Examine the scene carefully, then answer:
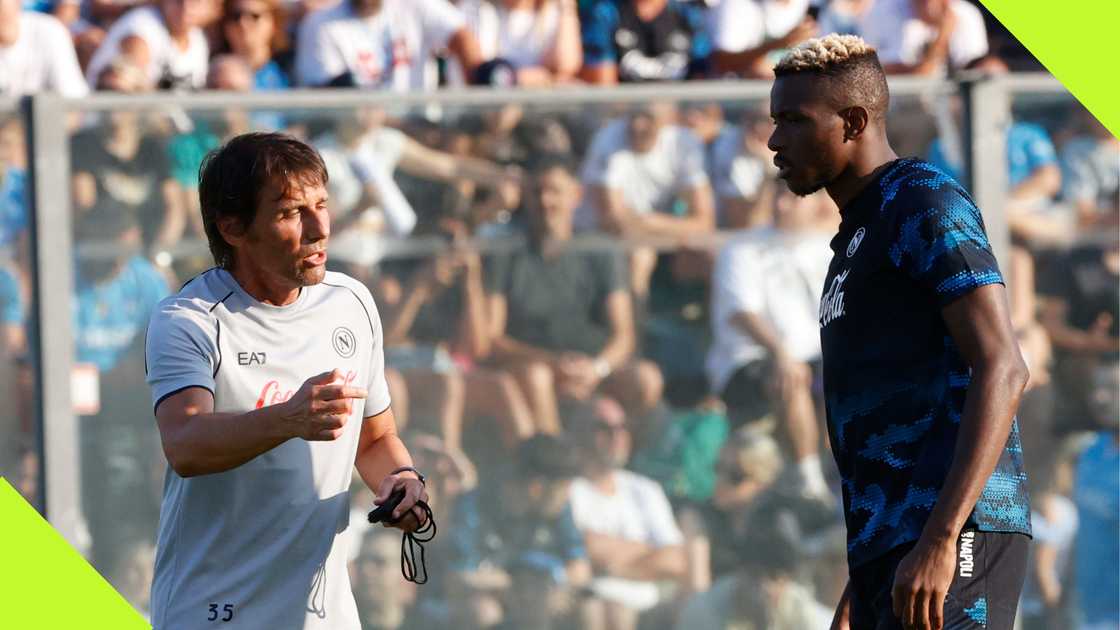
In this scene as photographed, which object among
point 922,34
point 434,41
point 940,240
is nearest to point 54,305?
point 434,41

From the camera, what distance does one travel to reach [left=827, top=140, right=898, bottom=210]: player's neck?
3.40 metres

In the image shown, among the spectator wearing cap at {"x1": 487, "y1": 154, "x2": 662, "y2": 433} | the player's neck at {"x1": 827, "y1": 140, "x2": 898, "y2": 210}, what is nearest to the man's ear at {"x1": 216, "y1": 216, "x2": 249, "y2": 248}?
the player's neck at {"x1": 827, "y1": 140, "x2": 898, "y2": 210}

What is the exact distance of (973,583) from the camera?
3213mm

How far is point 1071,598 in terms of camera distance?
22.0 ft

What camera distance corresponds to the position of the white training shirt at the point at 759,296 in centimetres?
664

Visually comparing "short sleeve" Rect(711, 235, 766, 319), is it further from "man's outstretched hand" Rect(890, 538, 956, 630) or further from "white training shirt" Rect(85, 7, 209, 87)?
"man's outstretched hand" Rect(890, 538, 956, 630)

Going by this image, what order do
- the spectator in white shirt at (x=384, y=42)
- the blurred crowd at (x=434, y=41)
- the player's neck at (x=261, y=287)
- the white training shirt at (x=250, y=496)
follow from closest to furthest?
the white training shirt at (x=250, y=496)
the player's neck at (x=261, y=287)
the blurred crowd at (x=434, y=41)
the spectator in white shirt at (x=384, y=42)

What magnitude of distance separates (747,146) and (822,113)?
3.37m

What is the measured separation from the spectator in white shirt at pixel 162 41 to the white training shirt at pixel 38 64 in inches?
4.6

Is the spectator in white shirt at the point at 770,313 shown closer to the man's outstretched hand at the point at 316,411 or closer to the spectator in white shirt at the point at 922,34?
the spectator in white shirt at the point at 922,34

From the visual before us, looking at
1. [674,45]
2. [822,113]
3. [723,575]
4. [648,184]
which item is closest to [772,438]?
[723,575]

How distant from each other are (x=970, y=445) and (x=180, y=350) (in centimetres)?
159

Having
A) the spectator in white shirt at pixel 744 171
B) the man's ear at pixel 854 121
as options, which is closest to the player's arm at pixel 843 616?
the man's ear at pixel 854 121

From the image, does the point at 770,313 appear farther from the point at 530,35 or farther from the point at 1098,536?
the point at 530,35
